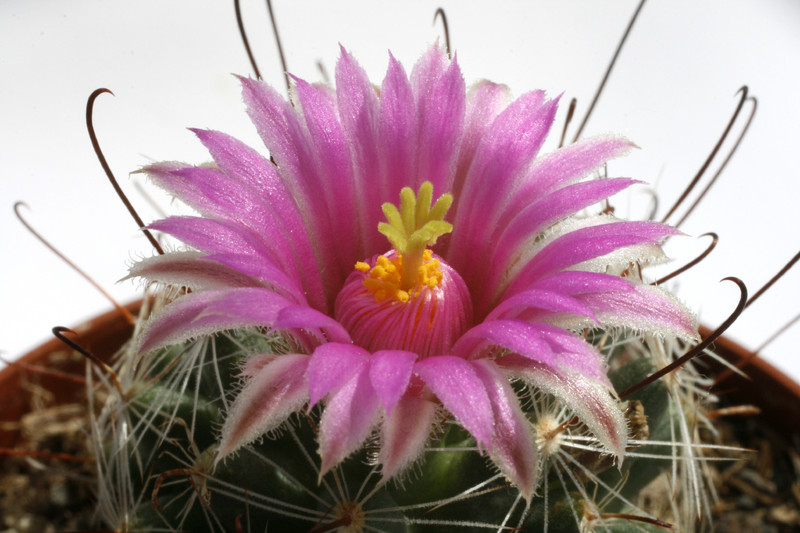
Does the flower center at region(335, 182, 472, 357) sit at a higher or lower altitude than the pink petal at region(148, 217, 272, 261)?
lower

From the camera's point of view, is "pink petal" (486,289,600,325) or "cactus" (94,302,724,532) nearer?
"pink petal" (486,289,600,325)

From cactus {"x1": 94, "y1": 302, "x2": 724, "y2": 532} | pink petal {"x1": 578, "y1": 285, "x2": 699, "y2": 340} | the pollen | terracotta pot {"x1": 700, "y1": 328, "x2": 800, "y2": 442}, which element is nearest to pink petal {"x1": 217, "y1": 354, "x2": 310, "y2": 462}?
cactus {"x1": 94, "y1": 302, "x2": 724, "y2": 532}

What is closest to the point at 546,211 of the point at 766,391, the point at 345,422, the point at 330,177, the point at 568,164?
the point at 568,164

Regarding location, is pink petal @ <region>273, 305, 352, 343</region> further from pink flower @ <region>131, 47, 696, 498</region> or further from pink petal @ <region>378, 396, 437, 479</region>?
pink petal @ <region>378, 396, 437, 479</region>

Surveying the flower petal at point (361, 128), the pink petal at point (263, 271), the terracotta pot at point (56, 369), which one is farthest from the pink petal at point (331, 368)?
the terracotta pot at point (56, 369)

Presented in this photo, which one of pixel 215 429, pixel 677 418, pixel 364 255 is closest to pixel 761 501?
pixel 677 418

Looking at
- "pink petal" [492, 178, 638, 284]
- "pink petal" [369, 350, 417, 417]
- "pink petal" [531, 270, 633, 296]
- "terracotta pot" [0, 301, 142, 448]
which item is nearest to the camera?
"pink petal" [369, 350, 417, 417]
